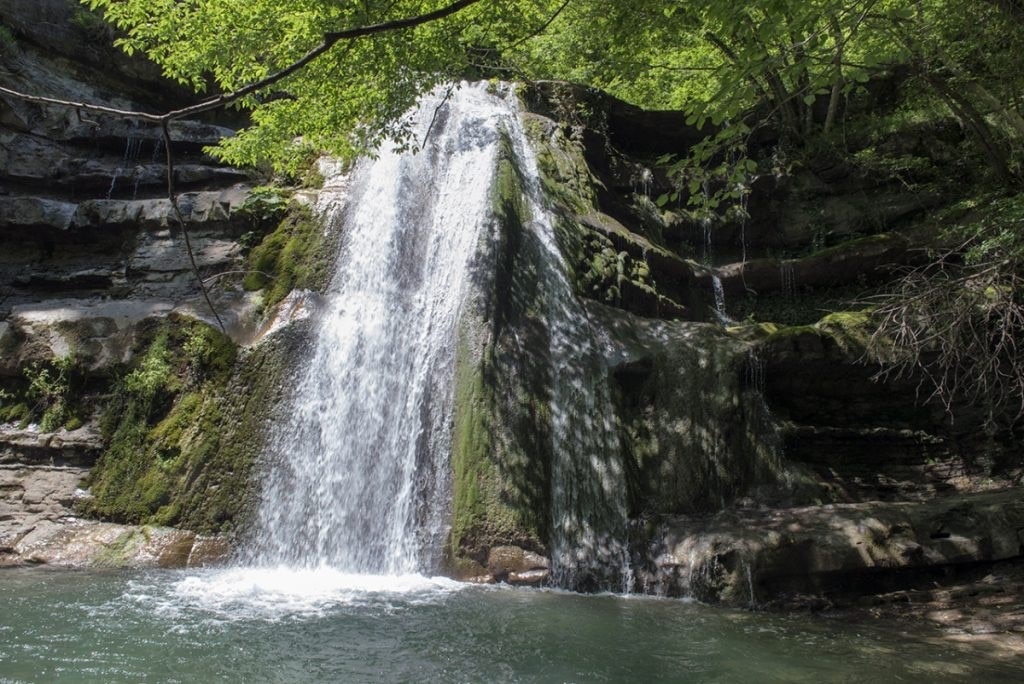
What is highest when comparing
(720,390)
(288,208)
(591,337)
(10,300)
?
(288,208)

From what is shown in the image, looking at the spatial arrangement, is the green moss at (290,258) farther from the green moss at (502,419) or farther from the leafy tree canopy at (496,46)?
the green moss at (502,419)

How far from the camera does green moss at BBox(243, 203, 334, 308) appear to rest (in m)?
11.2

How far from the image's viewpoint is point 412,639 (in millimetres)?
5578

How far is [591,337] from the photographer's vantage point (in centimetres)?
1040

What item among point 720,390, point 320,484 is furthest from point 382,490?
point 720,390

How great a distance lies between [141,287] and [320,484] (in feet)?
19.1

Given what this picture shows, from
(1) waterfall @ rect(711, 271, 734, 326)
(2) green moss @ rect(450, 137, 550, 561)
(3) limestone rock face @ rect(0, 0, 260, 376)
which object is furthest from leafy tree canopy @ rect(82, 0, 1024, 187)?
(1) waterfall @ rect(711, 271, 734, 326)

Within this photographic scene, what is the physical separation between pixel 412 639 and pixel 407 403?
4352 mm

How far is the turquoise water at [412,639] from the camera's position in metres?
4.91

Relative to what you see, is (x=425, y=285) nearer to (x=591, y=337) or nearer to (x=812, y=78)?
(x=591, y=337)

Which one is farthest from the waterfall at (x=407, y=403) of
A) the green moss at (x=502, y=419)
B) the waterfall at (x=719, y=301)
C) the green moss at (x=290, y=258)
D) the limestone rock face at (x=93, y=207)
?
the waterfall at (x=719, y=301)

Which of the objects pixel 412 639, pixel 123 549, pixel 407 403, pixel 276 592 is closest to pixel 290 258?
pixel 407 403

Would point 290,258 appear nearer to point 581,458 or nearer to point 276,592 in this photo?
point 581,458

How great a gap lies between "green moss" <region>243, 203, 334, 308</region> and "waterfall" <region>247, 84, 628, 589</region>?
1.23 ft
